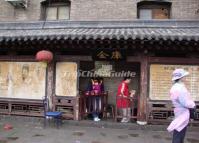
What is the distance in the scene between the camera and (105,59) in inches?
512

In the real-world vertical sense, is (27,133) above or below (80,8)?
below

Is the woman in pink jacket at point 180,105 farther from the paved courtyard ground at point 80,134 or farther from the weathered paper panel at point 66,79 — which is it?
the weathered paper panel at point 66,79

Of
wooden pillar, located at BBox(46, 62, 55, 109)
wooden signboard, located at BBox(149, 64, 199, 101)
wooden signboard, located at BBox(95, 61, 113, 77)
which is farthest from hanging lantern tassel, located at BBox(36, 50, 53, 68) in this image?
wooden signboard, located at BBox(149, 64, 199, 101)

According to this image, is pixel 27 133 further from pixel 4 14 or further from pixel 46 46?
pixel 4 14

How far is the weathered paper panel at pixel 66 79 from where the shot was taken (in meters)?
13.0

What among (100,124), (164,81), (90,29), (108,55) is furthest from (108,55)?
(100,124)

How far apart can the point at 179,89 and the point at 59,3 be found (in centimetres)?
999

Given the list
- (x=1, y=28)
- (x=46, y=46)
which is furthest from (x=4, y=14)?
(x=46, y=46)

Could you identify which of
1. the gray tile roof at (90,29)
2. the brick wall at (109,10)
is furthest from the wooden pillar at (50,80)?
the brick wall at (109,10)

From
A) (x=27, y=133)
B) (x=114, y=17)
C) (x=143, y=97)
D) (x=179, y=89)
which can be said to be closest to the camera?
(x=179, y=89)

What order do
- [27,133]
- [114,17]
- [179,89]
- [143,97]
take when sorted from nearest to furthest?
1. [179,89]
2. [27,133]
3. [143,97]
4. [114,17]

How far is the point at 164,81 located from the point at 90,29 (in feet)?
11.0

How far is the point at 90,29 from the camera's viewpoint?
13.8m

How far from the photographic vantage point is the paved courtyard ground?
10.7 m
